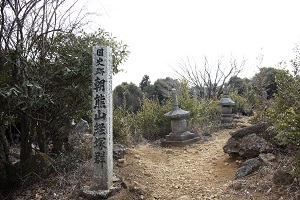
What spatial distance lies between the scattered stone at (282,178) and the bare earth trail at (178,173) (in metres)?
0.61

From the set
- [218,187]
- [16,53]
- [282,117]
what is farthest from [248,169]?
[16,53]

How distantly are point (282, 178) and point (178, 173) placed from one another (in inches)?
78.6

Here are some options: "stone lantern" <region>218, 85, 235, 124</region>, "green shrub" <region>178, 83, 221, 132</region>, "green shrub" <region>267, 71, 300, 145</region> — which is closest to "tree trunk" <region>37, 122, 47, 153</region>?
"green shrub" <region>267, 71, 300, 145</region>

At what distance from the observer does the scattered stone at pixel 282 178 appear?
3188mm

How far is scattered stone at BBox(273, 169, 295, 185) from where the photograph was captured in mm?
3188

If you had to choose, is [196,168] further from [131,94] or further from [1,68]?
[131,94]

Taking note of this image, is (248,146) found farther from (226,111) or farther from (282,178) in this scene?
(226,111)

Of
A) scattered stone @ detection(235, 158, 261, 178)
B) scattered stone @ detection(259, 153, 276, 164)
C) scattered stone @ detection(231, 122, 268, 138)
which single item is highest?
scattered stone @ detection(231, 122, 268, 138)

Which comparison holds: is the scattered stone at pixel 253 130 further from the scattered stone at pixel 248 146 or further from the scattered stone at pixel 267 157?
the scattered stone at pixel 267 157

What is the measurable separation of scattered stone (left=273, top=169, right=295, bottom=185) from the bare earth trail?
2.00 feet

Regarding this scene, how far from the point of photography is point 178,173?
192 inches

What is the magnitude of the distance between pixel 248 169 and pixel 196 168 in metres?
1.31

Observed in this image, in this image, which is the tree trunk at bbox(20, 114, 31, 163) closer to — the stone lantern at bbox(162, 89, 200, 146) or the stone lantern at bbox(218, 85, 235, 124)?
the stone lantern at bbox(162, 89, 200, 146)

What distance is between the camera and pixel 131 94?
64.1 feet
